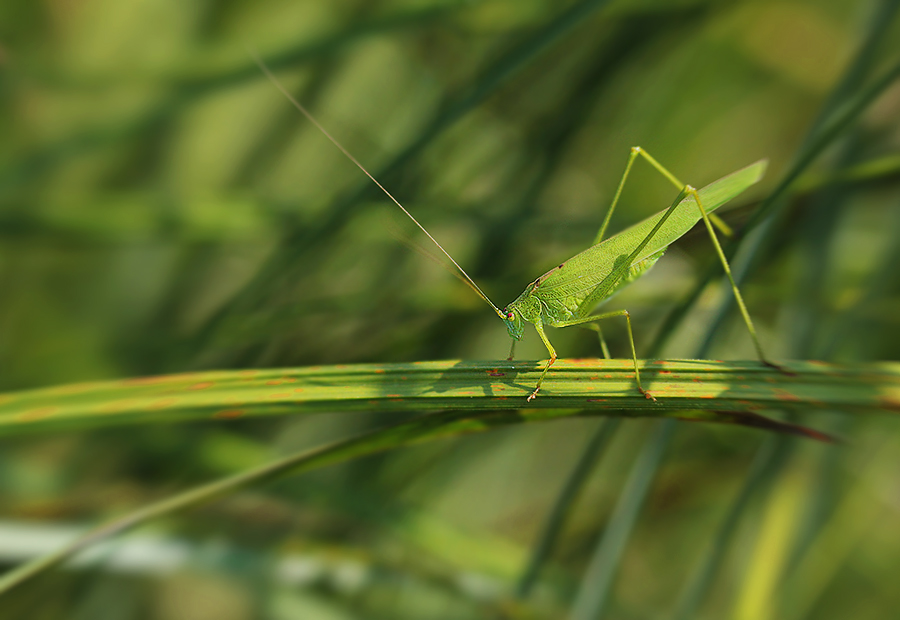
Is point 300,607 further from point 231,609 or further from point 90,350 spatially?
point 90,350

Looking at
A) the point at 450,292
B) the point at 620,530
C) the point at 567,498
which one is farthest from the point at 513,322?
the point at 620,530

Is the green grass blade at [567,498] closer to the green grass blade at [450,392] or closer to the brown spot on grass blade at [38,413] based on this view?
the green grass blade at [450,392]

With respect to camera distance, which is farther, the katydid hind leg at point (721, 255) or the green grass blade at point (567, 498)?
the green grass blade at point (567, 498)

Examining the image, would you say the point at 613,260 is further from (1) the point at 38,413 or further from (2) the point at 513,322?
(1) the point at 38,413

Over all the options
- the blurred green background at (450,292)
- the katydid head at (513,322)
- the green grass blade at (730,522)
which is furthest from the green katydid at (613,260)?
the green grass blade at (730,522)

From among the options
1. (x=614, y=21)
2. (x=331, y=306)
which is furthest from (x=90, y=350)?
(x=614, y=21)

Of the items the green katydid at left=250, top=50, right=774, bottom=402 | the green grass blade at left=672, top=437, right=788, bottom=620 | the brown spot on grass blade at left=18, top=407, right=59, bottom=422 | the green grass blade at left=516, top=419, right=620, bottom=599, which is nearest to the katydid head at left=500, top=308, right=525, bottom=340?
the green katydid at left=250, top=50, right=774, bottom=402

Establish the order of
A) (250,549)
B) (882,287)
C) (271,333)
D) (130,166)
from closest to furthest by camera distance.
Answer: (882,287) < (250,549) < (271,333) < (130,166)
